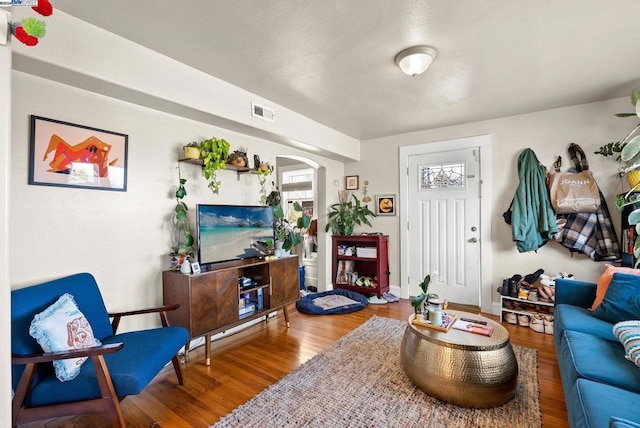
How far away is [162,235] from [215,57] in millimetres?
1489

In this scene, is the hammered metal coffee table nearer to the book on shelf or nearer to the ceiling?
the book on shelf

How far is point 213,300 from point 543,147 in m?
3.83

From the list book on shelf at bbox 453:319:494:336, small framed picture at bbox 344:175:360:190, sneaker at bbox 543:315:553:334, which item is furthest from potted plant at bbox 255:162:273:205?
sneaker at bbox 543:315:553:334

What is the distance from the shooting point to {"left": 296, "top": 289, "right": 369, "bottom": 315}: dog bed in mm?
3613

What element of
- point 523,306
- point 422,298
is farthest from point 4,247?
point 523,306

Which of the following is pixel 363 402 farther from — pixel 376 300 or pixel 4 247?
pixel 376 300

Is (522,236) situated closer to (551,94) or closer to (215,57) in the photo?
(551,94)

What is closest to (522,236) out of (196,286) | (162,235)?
(196,286)

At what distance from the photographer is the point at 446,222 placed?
3953 mm

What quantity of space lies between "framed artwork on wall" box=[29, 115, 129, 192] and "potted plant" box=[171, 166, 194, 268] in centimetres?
41

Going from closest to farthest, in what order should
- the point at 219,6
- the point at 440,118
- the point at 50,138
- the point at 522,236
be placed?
the point at 219,6, the point at 50,138, the point at 522,236, the point at 440,118

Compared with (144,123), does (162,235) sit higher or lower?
lower

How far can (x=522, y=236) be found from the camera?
3.24m

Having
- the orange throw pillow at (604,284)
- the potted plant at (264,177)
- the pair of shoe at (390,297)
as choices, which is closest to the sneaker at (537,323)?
the orange throw pillow at (604,284)
